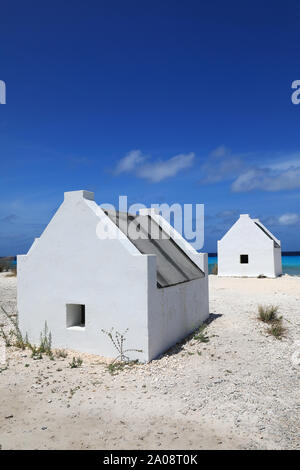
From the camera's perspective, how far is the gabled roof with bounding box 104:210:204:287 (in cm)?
918

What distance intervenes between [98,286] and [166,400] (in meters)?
2.99

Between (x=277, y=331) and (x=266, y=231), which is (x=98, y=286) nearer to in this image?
(x=277, y=331)

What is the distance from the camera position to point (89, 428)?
17.6 feet

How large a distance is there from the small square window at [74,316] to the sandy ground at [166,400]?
869mm

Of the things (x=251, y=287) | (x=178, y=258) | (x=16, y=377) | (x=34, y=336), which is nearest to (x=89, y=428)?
(x=16, y=377)

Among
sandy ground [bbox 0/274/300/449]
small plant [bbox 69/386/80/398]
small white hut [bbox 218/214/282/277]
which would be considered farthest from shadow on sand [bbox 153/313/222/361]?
small white hut [bbox 218/214/282/277]

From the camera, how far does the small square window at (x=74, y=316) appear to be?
8902 millimetres

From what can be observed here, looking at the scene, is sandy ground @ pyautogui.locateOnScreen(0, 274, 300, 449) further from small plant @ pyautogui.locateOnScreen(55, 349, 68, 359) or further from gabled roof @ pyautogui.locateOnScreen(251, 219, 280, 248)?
gabled roof @ pyautogui.locateOnScreen(251, 219, 280, 248)

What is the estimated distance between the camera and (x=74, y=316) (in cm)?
911

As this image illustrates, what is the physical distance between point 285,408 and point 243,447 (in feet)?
5.06

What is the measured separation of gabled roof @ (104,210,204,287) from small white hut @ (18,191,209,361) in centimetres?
4

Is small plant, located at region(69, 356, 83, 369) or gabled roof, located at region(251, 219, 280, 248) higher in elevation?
gabled roof, located at region(251, 219, 280, 248)

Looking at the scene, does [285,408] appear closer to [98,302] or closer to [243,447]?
[243,447]

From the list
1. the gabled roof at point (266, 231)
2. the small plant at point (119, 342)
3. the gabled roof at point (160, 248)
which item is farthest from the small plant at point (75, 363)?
the gabled roof at point (266, 231)
